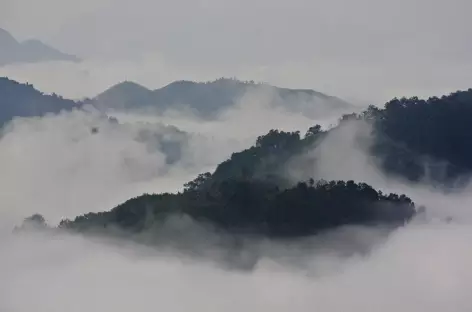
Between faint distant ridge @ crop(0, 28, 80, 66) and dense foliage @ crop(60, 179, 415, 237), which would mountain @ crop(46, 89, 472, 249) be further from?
faint distant ridge @ crop(0, 28, 80, 66)

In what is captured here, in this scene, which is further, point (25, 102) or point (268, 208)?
point (25, 102)

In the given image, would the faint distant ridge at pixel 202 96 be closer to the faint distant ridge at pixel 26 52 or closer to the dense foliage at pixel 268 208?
the faint distant ridge at pixel 26 52

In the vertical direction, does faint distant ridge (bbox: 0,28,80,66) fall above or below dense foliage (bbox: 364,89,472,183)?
above

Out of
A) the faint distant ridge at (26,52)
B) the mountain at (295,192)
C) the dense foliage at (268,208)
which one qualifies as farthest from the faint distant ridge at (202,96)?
the dense foliage at (268,208)

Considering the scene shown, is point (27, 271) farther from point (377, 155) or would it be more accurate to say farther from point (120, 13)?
point (377, 155)

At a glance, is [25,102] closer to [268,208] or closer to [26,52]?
[26,52]

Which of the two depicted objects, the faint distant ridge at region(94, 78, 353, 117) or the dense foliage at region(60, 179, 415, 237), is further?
the faint distant ridge at region(94, 78, 353, 117)

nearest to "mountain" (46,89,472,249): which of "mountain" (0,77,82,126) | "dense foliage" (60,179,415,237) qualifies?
"dense foliage" (60,179,415,237)

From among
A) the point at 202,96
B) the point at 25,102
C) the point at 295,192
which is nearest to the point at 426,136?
the point at 295,192
